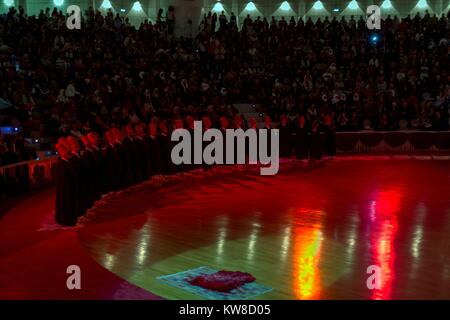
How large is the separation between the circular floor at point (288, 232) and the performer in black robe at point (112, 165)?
31 cm

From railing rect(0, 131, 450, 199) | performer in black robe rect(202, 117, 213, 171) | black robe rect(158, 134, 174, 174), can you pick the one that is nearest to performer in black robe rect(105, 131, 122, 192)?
black robe rect(158, 134, 174, 174)

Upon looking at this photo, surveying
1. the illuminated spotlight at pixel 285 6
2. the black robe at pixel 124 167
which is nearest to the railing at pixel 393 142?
the black robe at pixel 124 167

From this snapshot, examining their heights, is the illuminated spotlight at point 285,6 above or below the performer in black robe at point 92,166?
above

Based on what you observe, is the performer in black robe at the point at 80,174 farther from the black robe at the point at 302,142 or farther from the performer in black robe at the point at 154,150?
the black robe at the point at 302,142

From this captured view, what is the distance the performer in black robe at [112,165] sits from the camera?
560 inches

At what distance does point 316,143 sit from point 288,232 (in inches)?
391

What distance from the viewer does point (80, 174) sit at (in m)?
12.4

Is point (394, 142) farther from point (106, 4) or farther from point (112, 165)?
point (106, 4)

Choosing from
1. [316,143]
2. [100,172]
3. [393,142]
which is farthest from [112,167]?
[393,142]

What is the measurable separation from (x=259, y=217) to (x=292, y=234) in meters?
1.48

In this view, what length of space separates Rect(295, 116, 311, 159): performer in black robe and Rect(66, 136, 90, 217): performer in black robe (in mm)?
9503

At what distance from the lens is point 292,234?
36.4 ft
